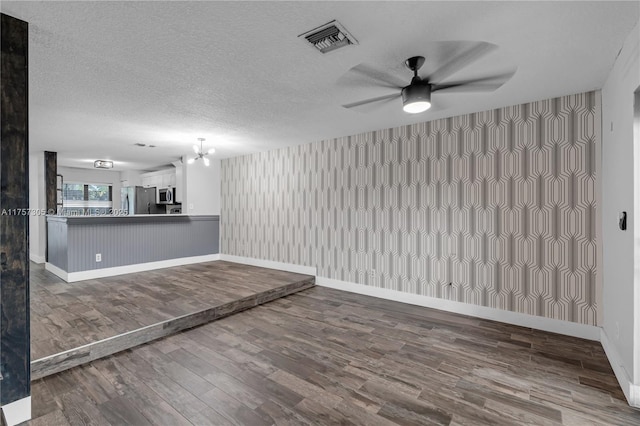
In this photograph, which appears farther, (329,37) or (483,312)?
(483,312)

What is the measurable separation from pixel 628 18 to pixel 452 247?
2587 millimetres

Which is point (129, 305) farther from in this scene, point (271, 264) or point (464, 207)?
point (464, 207)

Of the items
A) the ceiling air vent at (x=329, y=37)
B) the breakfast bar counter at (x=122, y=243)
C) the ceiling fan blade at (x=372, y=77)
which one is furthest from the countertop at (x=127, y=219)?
the ceiling air vent at (x=329, y=37)

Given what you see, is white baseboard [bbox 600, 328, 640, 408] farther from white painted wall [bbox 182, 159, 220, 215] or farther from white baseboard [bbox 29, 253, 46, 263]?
white baseboard [bbox 29, 253, 46, 263]

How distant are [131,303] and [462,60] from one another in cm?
442

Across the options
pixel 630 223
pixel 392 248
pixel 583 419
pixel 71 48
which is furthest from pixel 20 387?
pixel 630 223

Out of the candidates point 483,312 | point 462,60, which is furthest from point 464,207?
point 462,60

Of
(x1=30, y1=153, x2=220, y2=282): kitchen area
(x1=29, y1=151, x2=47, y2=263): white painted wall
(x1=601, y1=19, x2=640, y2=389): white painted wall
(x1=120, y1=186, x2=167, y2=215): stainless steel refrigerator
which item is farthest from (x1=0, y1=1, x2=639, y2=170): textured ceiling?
(x1=120, y1=186, x2=167, y2=215): stainless steel refrigerator

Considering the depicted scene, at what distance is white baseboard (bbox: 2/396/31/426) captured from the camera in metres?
1.77

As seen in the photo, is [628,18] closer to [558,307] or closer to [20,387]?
[558,307]

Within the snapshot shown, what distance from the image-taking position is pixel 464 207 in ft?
12.2

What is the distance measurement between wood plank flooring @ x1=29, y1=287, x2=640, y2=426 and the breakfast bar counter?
301 cm

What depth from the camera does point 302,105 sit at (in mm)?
3406

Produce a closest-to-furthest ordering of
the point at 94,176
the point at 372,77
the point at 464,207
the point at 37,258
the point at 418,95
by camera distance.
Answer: the point at 418,95, the point at 372,77, the point at 464,207, the point at 37,258, the point at 94,176
